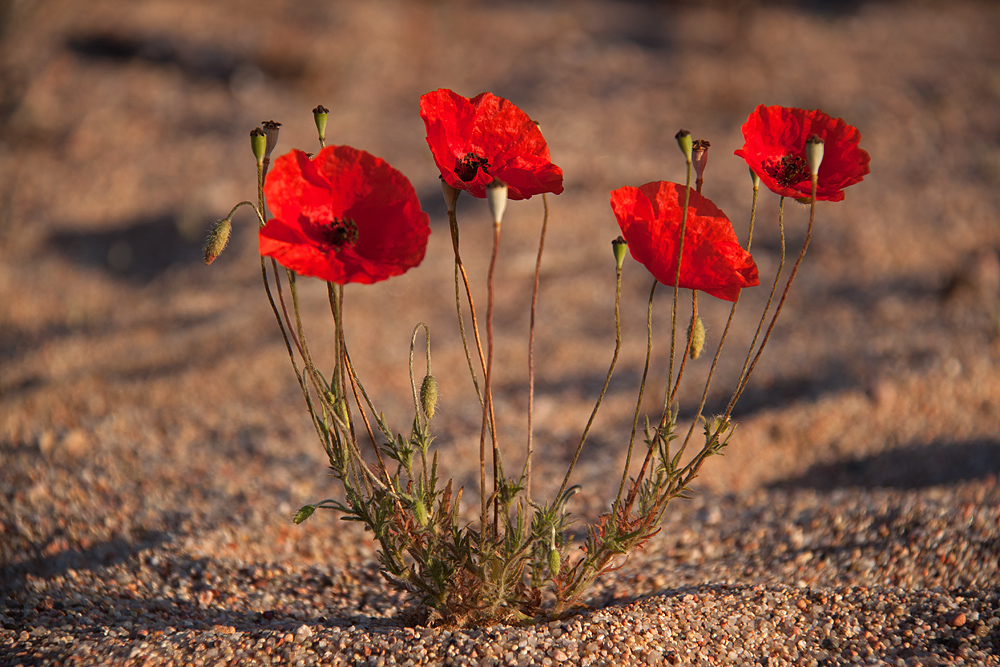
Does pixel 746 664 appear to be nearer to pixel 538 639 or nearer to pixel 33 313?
pixel 538 639

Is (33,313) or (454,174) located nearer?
(454,174)

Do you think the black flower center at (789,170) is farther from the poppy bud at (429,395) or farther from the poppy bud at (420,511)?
the poppy bud at (420,511)

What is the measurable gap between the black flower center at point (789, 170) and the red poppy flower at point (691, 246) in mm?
134

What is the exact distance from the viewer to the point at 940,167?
16.4ft

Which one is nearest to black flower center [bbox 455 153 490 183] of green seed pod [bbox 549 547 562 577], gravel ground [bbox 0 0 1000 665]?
green seed pod [bbox 549 547 562 577]

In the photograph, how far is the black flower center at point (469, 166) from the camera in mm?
1319

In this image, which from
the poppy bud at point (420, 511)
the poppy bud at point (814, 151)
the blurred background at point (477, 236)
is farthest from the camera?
the blurred background at point (477, 236)

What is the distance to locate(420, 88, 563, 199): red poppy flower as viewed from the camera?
1274 millimetres

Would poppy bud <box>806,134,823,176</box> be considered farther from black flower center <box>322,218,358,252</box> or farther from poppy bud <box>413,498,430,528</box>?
poppy bud <box>413,498,430,528</box>

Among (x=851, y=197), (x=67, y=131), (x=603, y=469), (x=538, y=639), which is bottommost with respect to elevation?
(x=603, y=469)

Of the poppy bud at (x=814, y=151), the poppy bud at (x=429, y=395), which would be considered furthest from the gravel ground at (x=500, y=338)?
the poppy bud at (x=814, y=151)

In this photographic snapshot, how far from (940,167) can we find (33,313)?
5.62m

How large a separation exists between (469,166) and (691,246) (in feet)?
1.37

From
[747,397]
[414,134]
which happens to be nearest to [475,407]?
[747,397]
